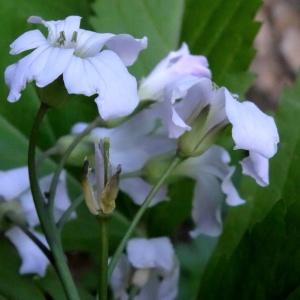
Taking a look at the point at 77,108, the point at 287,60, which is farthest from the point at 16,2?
the point at 287,60

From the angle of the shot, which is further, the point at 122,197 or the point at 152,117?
the point at 122,197

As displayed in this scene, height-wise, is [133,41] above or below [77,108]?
above

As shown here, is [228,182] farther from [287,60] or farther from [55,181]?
[287,60]

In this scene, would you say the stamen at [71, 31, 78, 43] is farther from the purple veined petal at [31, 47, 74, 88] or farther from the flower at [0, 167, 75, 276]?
the flower at [0, 167, 75, 276]

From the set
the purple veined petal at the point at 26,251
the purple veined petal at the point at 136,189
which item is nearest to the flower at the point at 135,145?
the purple veined petal at the point at 136,189

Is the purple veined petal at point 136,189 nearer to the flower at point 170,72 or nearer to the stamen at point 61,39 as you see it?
the flower at point 170,72

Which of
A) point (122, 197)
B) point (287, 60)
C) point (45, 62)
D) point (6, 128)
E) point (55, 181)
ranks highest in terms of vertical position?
point (45, 62)
